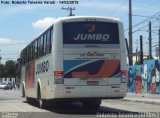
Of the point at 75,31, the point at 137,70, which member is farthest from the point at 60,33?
the point at 137,70

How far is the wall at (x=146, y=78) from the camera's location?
4284cm

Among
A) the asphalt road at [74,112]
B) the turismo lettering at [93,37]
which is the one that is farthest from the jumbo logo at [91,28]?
the asphalt road at [74,112]

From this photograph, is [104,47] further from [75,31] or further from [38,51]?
[38,51]

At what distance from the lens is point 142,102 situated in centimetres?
2847

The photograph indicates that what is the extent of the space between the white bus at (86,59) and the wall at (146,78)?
2337 centimetres

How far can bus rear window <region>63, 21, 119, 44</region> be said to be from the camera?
19.2m

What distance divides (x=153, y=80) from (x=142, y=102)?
15.4m

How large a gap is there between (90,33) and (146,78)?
26.9 m

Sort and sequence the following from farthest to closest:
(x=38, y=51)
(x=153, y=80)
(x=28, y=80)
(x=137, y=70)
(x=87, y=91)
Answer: (x=137, y=70) < (x=153, y=80) < (x=28, y=80) < (x=38, y=51) < (x=87, y=91)

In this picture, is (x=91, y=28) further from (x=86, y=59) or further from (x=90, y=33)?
(x=86, y=59)

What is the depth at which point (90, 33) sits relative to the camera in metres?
19.4

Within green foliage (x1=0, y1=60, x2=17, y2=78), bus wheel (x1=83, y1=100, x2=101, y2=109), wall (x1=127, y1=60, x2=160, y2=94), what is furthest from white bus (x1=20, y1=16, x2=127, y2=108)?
green foliage (x1=0, y1=60, x2=17, y2=78)

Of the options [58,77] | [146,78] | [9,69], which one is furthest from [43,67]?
[9,69]

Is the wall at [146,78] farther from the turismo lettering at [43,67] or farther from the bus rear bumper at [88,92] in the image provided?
the bus rear bumper at [88,92]
